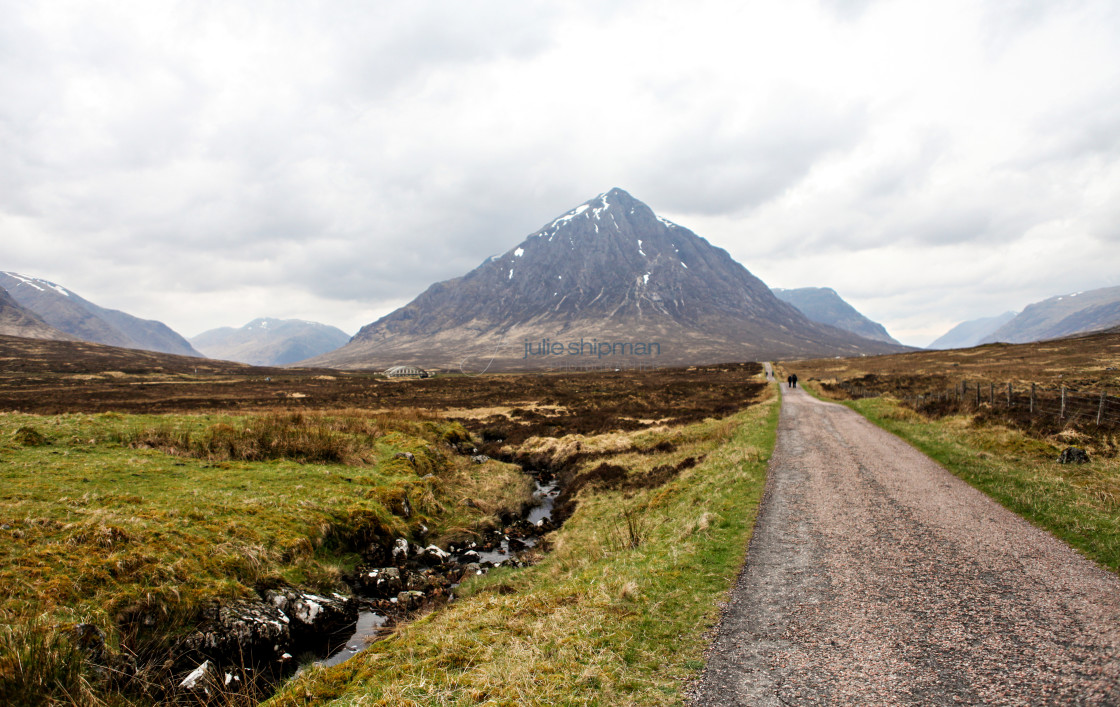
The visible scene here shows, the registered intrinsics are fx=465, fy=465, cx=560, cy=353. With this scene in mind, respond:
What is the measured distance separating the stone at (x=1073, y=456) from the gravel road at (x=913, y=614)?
19.3ft

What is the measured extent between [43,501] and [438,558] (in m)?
8.58

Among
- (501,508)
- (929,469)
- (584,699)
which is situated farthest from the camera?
(501,508)

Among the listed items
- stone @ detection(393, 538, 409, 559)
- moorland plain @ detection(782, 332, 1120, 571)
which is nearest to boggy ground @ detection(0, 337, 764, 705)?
stone @ detection(393, 538, 409, 559)

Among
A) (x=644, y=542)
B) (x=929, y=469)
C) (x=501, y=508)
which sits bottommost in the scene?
(x=501, y=508)

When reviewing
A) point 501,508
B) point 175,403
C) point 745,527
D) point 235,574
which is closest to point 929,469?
point 745,527

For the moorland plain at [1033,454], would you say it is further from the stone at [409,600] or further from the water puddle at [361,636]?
the water puddle at [361,636]

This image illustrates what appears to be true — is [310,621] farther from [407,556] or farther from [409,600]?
[407,556]

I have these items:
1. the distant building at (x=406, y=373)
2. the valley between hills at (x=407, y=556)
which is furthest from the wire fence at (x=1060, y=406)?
the distant building at (x=406, y=373)

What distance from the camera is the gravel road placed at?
16.2ft

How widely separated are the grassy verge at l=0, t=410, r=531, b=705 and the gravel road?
8298 mm

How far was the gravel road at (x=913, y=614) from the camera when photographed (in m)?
4.95

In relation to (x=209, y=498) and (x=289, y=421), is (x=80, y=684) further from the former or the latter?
(x=289, y=421)

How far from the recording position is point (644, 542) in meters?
11.6

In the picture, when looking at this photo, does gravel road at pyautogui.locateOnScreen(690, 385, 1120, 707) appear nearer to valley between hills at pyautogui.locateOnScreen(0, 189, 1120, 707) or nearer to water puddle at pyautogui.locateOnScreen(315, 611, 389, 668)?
valley between hills at pyautogui.locateOnScreen(0, 189, 1120, 707)
